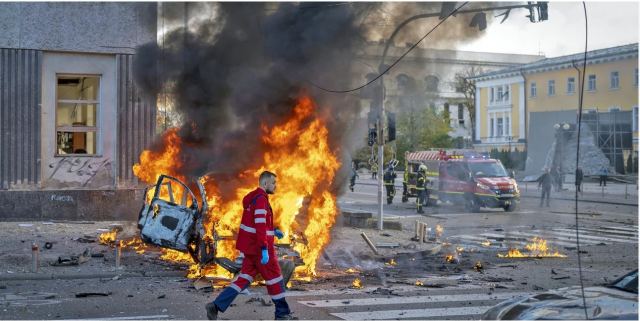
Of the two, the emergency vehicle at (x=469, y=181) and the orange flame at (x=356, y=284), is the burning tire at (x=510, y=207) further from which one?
the orange flame at (x=356, y=284)

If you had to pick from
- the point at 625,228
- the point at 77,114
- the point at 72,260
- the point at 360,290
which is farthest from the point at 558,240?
the point at 77,114

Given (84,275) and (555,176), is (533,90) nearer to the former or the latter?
(555,176)

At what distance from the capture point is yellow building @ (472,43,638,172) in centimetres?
2497

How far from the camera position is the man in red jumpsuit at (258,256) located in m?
7.41

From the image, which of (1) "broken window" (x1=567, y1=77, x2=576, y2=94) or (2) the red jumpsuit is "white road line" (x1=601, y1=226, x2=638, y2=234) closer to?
(1) "broken window" (x1=567, y1=77, x2=576, y2=94)

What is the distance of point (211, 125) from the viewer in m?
12.8

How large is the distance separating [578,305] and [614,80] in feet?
78.0

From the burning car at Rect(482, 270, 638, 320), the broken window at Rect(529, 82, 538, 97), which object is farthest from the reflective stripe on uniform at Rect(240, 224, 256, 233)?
the broken window at Rect(529, 82, 538, 97)

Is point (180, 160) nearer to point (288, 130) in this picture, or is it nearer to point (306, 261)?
point (288, 130)

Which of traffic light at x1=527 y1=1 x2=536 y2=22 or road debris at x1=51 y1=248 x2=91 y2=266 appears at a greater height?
traffic light at x1=527 y1=1 x2=536 y2=22

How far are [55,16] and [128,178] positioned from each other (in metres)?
4.25

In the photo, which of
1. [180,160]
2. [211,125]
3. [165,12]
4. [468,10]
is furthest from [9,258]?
[468,10]

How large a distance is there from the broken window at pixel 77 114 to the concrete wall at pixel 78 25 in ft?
2.95

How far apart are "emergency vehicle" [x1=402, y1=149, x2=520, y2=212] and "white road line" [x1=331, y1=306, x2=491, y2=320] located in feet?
56.0
